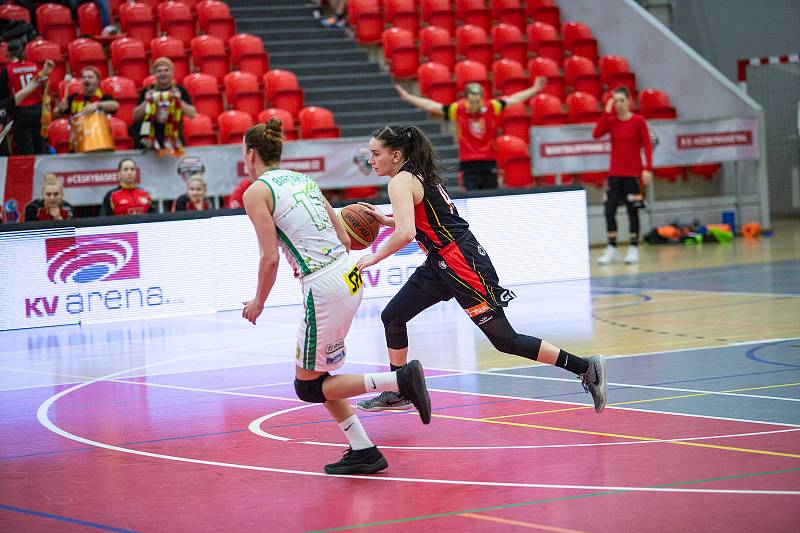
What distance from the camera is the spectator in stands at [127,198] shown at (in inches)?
566

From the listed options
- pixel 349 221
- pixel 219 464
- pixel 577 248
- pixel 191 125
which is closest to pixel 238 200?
pixel 191 125

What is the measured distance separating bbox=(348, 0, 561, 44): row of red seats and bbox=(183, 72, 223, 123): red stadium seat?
389 cm

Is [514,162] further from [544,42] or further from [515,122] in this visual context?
[544,42]

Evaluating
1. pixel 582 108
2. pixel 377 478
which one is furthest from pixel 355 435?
pixel 582 108

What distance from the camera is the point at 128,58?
60.0ft

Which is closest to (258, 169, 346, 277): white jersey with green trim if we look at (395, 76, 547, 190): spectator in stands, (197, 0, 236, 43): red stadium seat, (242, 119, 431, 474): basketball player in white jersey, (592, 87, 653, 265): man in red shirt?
(242, 119, 431, 474): basketball player in white jersey

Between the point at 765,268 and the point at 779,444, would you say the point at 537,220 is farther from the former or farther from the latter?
the point at 779,444

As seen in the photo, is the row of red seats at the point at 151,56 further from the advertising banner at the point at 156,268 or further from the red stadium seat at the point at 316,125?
the advertising banner at the point at 156,268

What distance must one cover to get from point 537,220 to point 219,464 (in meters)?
9.74

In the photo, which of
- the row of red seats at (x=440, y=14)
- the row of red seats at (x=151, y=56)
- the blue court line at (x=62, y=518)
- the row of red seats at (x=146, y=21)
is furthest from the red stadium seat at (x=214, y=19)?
the blue court line at (x=62, y=518)

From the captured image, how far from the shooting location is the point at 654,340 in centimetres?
971

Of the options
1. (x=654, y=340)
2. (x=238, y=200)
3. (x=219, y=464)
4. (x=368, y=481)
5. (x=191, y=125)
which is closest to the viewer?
(x=368, y=481)

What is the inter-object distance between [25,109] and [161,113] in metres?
1.92

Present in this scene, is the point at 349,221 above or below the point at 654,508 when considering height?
above
